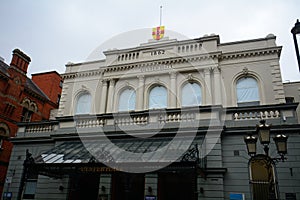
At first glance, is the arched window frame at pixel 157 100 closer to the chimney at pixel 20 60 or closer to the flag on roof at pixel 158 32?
the flag on roof at pixel 158 32

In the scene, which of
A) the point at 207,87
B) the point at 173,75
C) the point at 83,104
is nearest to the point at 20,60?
the point at 83,104

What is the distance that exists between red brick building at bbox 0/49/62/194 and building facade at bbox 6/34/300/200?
22.8ft

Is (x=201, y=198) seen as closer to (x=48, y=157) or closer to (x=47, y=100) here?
(x=48, y=157)

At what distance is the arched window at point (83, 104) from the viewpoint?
19938 millimetres

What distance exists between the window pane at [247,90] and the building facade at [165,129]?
64 millimetres

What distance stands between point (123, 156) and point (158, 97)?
7117 millimetres

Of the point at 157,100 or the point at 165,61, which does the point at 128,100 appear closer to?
the point at 157,100

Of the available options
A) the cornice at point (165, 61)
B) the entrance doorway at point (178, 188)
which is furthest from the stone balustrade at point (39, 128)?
the entrance doorway at point (178, 188)

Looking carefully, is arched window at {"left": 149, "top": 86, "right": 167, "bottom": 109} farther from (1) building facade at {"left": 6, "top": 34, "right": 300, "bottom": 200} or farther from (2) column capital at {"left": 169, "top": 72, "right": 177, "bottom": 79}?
(2) column capital at {"left": 169, "top": 72, "right": 177, "bottom": 79}

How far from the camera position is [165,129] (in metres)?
13.9

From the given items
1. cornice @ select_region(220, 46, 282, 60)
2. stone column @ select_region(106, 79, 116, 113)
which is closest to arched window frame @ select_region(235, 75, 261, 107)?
cornice @ select_region(220, 46, 282, 60)

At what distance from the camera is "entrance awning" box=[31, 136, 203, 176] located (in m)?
11.1

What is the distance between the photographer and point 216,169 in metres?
12.6

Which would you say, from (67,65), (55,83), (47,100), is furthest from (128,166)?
(55,83)
